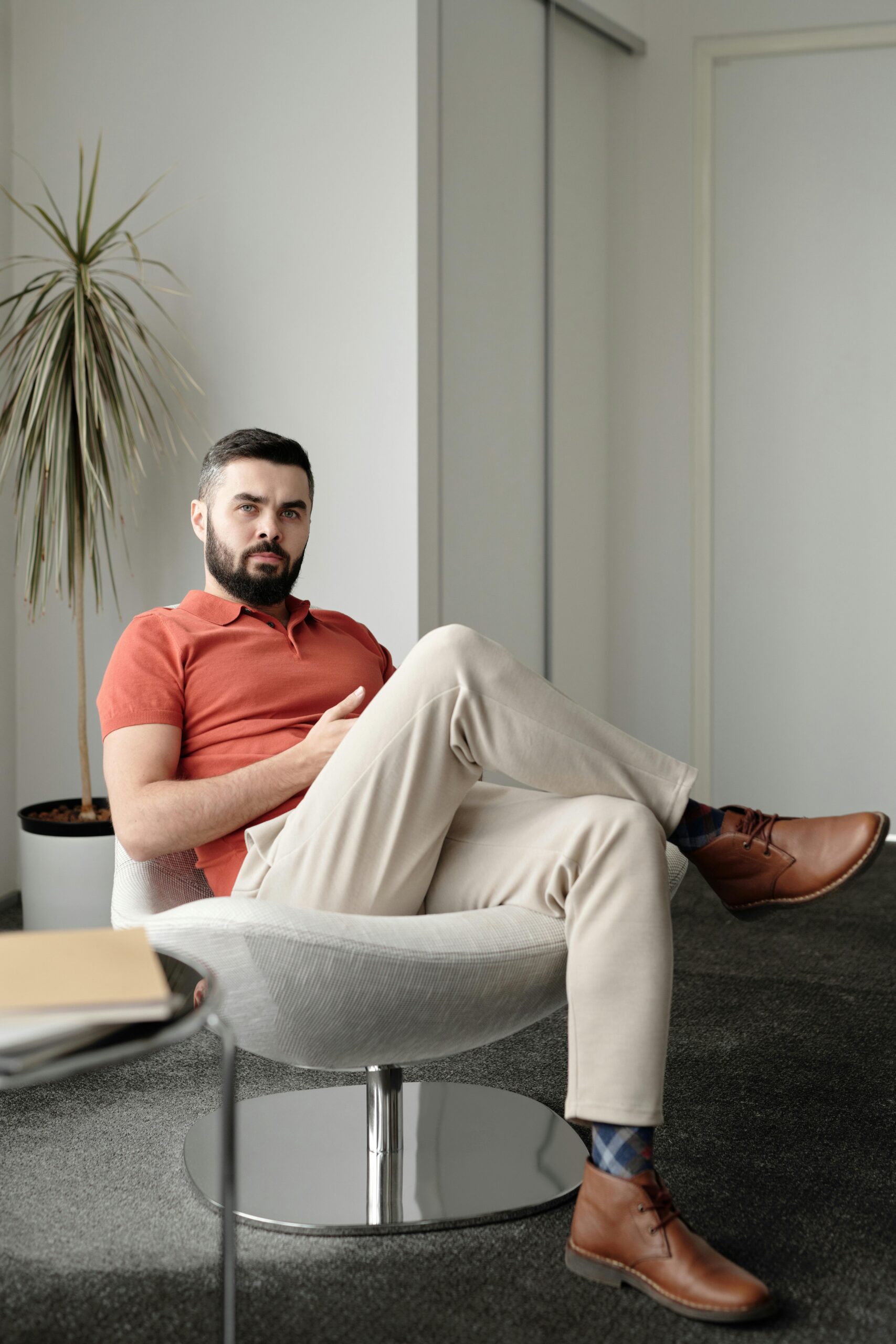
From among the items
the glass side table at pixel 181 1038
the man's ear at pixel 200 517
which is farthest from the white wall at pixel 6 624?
the glass side table at pixel 181 1038

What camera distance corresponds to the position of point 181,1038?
117 cm

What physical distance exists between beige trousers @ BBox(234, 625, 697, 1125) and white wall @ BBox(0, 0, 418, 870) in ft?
5.33

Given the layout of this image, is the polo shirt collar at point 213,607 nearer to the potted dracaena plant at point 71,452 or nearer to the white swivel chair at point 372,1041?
Result: the white swivel chair at point 372,1041

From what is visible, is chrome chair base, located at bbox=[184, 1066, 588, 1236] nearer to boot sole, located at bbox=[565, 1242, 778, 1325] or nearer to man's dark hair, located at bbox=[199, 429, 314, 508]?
boot sole, located at bbox=[565, 1242, 778, 1325]

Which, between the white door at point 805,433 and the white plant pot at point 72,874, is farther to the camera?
the white door at point 805,433

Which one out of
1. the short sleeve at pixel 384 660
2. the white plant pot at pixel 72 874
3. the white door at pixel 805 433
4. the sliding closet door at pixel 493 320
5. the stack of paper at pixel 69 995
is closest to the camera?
the stack of paper at pixel 69 995

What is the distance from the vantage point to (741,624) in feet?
14.3

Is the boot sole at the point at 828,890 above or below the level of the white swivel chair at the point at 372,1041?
above

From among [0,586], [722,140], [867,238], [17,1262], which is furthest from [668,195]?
[17,1262]

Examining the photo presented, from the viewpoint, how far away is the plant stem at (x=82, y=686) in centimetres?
297

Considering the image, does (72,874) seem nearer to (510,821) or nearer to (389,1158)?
(389,1158)

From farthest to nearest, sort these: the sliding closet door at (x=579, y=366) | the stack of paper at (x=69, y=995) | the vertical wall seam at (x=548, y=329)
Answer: the sliding closet door at (x=579, y=366) → the vertical wall seam at (x=548, y=329) → the stack of paper at (x=69, y=995)

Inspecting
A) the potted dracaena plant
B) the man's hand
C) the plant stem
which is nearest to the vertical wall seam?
the potted dracaena plant

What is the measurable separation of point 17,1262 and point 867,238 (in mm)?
3980
